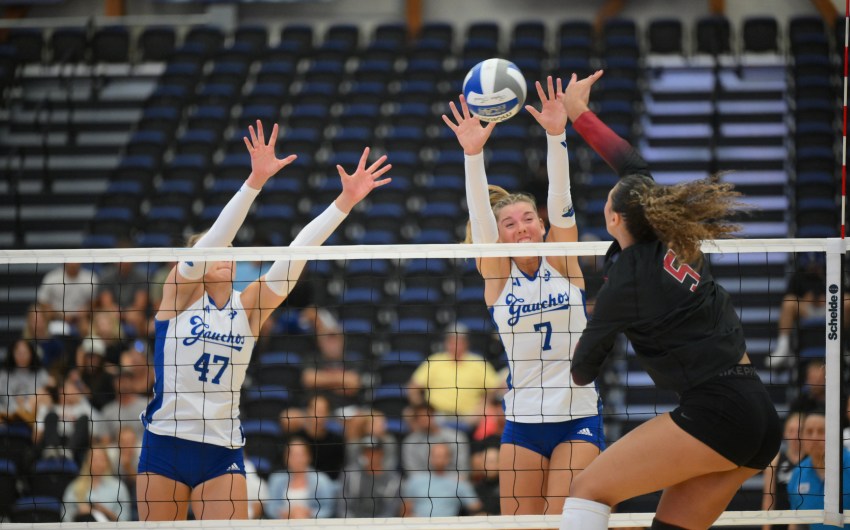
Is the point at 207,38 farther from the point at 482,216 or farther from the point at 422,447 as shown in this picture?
the point at 482,216

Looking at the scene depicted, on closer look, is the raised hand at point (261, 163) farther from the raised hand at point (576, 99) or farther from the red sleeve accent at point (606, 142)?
the red sleeve accent at point (606, 142)

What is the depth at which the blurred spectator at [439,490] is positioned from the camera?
331 inches

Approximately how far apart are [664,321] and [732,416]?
451mm

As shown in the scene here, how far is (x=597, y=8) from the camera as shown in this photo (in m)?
17.4

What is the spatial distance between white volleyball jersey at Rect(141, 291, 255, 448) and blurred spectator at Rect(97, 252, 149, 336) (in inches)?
215

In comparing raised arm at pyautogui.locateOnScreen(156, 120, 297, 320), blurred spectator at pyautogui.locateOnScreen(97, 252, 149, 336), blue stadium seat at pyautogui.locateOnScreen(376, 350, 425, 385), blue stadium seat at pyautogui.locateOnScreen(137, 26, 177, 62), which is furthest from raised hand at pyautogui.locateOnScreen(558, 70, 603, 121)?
blue stadium seat at pyautogui.locateOnScreen(137, 26, 177, 62)

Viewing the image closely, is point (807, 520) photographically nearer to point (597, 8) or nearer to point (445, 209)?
point (445, 209)

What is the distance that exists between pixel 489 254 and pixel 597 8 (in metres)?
13.1

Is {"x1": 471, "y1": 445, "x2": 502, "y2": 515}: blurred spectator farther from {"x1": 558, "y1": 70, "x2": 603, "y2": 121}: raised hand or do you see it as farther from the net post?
{"x1": 558, "y1": 70, "x2": 603, "y2": 121}: raised hand

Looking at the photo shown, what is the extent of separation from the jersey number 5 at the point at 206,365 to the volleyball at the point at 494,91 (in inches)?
75.5

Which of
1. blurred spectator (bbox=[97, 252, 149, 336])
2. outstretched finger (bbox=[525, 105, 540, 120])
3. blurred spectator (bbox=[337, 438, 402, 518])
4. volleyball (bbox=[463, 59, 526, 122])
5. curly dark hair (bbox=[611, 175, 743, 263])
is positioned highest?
volleyball (bbox=[463, 59, 526, 122])

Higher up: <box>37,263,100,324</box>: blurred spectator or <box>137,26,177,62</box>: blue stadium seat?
<box>137,26,177,62</box>: blue stadium seat

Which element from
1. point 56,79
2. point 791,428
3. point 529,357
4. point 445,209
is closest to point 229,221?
point 529,357

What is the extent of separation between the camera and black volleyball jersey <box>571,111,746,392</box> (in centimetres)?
403
